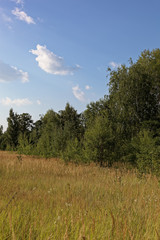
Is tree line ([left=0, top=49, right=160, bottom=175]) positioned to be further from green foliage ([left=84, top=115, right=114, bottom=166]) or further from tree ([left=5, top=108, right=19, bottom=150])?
tree ([left=5, top=108, right=19, bottom=150])

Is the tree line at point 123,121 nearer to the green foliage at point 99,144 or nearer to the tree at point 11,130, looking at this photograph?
the green foliage at point 99,144

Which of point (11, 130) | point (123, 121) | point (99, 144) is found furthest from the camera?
point (11, 130)

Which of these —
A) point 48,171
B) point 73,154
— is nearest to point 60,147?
point 73,154

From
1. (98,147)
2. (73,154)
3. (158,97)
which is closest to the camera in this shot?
(98,147)

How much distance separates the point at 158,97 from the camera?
23.4 meters

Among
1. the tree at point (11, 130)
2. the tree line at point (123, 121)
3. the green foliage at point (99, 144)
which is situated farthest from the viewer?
the tree at point (11, 130)

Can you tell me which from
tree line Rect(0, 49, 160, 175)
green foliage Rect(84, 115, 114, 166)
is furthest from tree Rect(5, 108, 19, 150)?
green foliage Rect(84, 115, 114, 166)

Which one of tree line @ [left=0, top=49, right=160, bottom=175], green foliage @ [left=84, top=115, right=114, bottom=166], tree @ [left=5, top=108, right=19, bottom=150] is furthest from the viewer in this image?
tree @ [left=5, top=108, right=19, bottom=150]

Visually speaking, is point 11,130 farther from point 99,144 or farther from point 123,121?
point 99,144

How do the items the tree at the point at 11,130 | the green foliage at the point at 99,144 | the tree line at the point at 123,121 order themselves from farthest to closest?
1. the tree at the point at 11,130
2. the tree line at the point at 123,121
3. the green foliage at the point at 99,144

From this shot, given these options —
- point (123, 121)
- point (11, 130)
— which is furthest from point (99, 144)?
point (11, 130)

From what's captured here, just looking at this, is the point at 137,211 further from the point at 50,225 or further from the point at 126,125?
the point at 126,125

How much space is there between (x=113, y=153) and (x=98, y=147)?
1230mm

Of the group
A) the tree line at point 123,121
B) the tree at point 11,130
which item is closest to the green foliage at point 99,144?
the tree line at point 123,121
